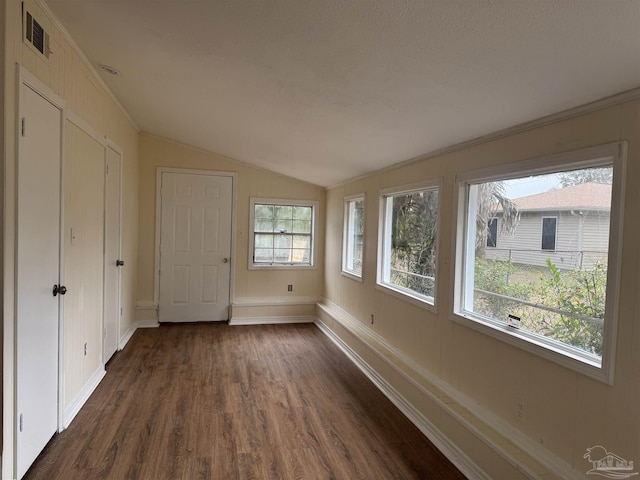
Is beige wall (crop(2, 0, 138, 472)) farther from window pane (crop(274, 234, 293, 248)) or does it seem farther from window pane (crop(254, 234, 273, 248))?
window pane (crop(274, 234, 293, 248))

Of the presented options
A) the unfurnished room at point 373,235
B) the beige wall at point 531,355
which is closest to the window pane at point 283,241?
the unfurnished room at point 373,235

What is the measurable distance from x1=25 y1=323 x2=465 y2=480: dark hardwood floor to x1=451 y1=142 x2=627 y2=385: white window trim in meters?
0.88

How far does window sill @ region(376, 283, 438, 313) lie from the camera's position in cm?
299

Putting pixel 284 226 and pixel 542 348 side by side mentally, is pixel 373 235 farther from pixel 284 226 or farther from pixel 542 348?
pixel 542 348

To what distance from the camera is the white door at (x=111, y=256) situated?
11.6ft

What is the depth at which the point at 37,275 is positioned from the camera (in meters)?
2.12

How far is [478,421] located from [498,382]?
10.7 inches

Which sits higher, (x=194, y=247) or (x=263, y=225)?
(x=263, y=225)

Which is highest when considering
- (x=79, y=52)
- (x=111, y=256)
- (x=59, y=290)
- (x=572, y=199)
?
(x=79, y=52)

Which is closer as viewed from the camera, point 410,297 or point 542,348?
point 542,348

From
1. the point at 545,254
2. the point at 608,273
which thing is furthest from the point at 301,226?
the point at 608,273

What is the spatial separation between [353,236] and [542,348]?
311 cm

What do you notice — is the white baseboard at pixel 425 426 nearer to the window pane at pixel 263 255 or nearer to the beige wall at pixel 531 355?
the beige wall at pixel 531 355

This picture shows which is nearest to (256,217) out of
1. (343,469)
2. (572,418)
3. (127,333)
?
(127,333)
